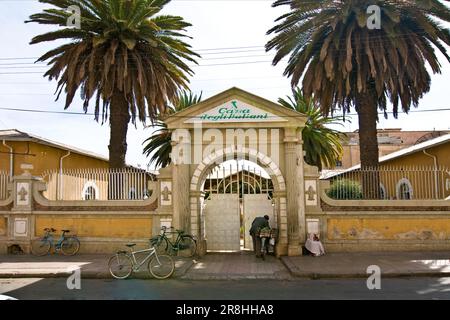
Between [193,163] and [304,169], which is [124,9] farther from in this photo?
[304,169]

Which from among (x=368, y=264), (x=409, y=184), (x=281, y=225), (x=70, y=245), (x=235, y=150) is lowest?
(x=368, y=264)

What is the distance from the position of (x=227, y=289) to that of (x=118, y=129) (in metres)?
10.8

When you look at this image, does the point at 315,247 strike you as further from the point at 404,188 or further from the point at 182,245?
the point at 404,188

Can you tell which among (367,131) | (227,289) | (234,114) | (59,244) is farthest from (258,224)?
(59,244)

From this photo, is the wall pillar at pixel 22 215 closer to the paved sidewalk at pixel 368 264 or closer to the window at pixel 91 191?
the window at pixel 91 191

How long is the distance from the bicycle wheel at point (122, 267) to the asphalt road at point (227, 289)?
0.31 m

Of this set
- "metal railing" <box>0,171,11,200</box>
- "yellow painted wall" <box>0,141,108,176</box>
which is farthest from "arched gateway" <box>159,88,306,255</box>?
"yellow painted wall" <box>0,141,108,176</box>

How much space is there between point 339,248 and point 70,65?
41.6 feet

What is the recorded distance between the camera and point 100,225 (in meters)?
17.2

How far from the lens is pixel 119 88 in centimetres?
1953

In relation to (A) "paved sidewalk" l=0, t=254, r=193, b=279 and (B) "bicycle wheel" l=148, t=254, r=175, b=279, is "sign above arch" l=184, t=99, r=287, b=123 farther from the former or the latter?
(B) "bicycle wheel" l=148, t=254, r=175, b=279

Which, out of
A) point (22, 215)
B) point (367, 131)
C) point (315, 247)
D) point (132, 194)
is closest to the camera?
point (315, 247)

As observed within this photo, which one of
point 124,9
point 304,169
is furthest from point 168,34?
point 304,169

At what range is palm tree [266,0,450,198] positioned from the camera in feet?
58.3
